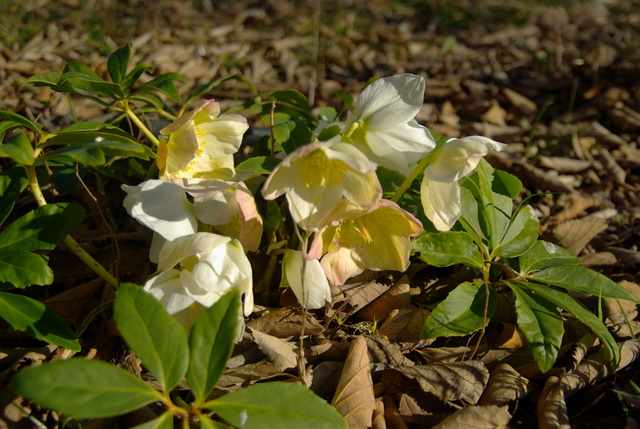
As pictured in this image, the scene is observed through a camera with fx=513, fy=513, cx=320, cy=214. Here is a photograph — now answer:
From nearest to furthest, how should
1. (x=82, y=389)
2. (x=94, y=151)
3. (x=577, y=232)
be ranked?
(x=82, y=389) → (x=94, y=151) → (x=577, y=232)

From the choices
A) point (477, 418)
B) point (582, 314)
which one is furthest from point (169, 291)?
point (582, 314)

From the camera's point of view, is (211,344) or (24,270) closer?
(211,344)

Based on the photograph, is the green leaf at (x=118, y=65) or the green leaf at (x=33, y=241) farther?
the green leaf at (x=118, y=65)

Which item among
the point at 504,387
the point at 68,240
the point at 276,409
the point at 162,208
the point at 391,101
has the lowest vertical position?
the point at 504,387

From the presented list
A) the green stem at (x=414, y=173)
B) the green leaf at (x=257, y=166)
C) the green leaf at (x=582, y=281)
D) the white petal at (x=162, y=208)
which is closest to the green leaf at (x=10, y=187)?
the white petal at (x=162, y=208)

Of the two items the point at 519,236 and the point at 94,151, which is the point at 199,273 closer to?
the point at 94,151

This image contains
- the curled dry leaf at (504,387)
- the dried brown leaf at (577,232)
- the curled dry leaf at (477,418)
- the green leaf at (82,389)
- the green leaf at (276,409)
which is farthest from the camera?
the dried brown leaf at (577,232)

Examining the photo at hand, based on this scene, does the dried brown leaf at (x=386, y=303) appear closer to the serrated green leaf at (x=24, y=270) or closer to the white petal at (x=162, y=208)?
the white petal at (x=162, y=208)

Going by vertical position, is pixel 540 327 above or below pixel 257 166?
below
